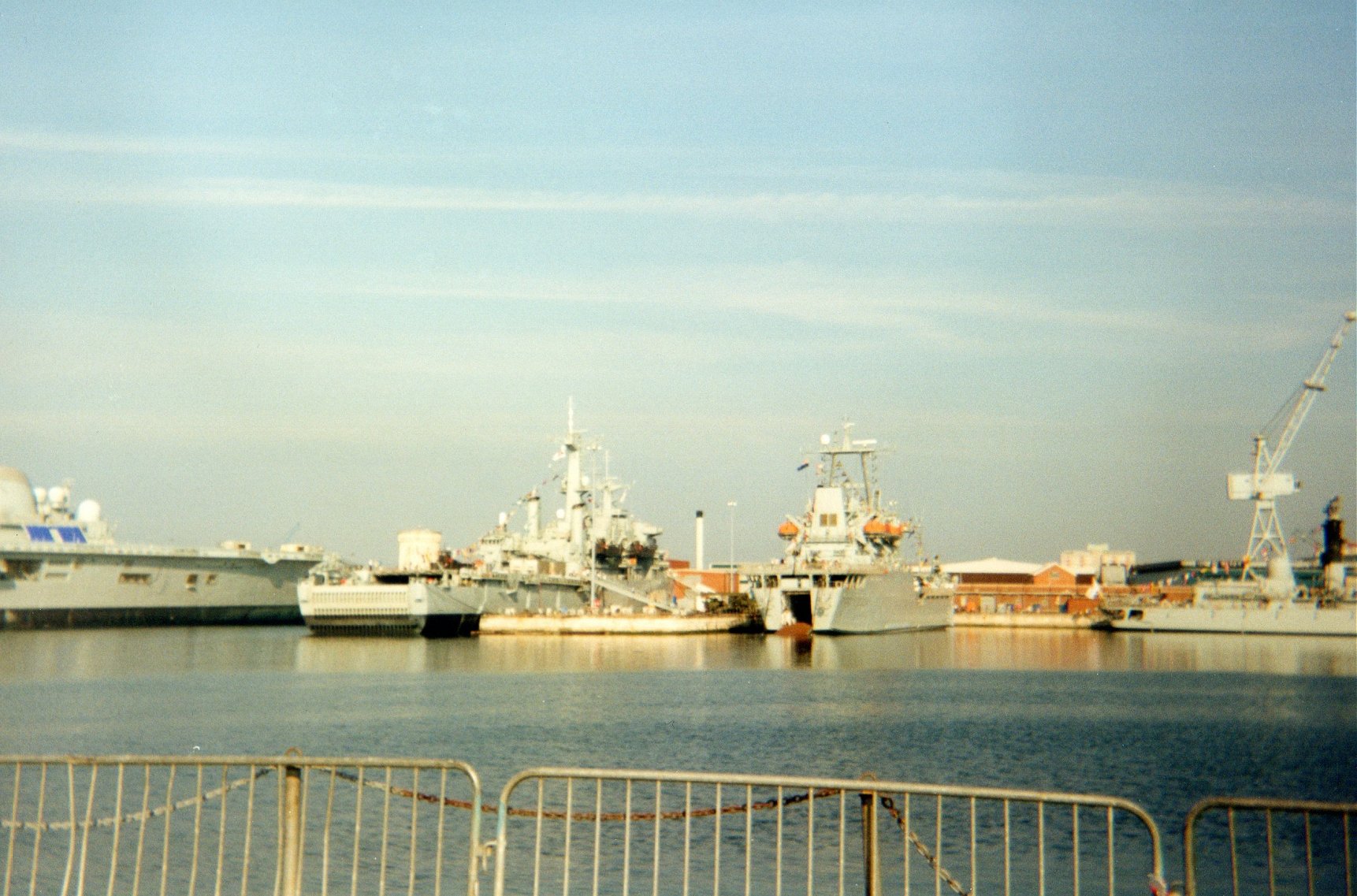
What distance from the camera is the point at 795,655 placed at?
48.4 m

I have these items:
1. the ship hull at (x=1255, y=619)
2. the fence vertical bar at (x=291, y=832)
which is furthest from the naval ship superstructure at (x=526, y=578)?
the fence vertical bar at (x=291, y=832)

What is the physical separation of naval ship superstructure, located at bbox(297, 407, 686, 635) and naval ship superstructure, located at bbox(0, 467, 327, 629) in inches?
175

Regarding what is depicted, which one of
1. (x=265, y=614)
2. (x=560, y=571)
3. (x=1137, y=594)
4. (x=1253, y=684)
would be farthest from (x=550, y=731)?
(x=1137, y=594)

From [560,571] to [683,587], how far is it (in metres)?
17.9

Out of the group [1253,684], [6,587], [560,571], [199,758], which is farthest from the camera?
[560,571]

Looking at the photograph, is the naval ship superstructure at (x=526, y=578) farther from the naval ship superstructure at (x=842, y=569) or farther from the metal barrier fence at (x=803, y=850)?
the metal barrier fence at (x=803, y=850)

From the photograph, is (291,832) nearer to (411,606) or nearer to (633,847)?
(633,847)

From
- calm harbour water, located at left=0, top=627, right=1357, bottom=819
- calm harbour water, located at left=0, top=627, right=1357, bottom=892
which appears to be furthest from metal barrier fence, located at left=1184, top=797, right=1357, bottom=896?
calm harbour water, located at left=0, top=627, right=1357, bottom=819

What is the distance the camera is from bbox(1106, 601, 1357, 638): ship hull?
66625 mm

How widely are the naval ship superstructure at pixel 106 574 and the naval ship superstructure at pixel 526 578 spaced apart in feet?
14.6

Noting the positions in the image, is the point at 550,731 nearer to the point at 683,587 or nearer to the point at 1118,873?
the point at 1118,873

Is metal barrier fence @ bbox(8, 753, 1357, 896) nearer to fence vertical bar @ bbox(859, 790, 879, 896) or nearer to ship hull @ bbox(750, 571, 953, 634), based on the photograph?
fence vertical bar @ bbox(859, 790, 879, 896)

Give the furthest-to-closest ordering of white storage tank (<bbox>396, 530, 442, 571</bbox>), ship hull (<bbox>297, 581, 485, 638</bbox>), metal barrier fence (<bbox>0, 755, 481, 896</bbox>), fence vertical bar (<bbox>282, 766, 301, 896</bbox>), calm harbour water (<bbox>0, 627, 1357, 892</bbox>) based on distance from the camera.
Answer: white storage tank (<bbox>396, 530, 442, 571</bbox>) → ship hull (<bbox>297, 581, 485, 638</bbox>) → calm harbour water (<bbox>0, 627, 1357, 892</bbox>) → metal barrier fence (<bbox>0, 755, 481, 896</bbox>) → fence vertical bar (<bbox>282, 766, 301, 896</bbox>)

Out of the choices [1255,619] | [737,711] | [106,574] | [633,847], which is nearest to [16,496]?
[106,574]
